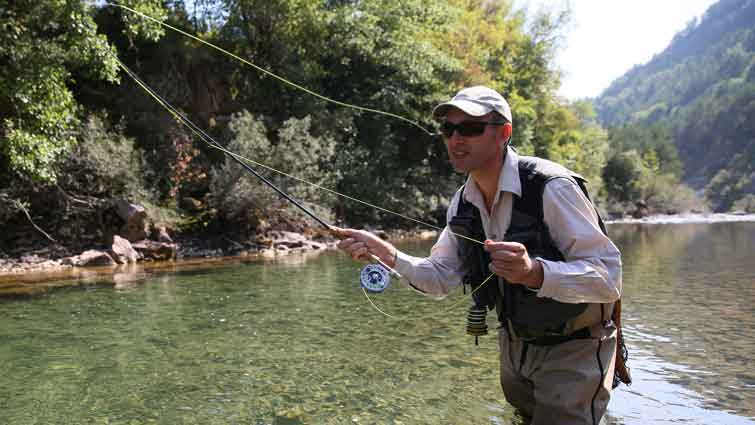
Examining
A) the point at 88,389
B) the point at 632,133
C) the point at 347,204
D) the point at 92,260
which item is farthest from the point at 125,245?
the point at 632,133

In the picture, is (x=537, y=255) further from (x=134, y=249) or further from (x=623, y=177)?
(x=623, y=177)

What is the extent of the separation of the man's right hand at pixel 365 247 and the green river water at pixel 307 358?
153cm

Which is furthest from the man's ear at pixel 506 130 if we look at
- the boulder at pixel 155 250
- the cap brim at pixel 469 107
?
the boulder at pixel 155 250

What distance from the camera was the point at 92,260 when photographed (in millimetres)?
15125

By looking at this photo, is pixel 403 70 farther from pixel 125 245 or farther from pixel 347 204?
pixel 125 245

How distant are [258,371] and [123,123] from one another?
1447 centimetres

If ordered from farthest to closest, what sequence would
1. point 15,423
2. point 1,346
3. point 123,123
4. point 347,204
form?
1. point 347,204
2. point 123,123
3. point 1,346
4. point 15,423

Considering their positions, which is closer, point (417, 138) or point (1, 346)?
point (1, 346)

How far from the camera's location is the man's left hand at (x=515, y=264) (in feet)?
8.53

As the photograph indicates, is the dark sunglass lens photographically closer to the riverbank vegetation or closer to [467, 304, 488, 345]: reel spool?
[467, 304, 488, 345]: reel spool

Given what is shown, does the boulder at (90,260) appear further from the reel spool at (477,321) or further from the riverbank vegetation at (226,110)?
the reel spool at (477,321)

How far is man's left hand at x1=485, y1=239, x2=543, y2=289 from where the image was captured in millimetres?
2600

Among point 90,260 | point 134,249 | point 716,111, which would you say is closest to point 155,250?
point 134,249

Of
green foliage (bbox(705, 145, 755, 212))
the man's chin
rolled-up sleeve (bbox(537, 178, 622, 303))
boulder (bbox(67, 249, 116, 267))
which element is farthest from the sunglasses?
green foliage (bbox(705, 145, 755, 212))
